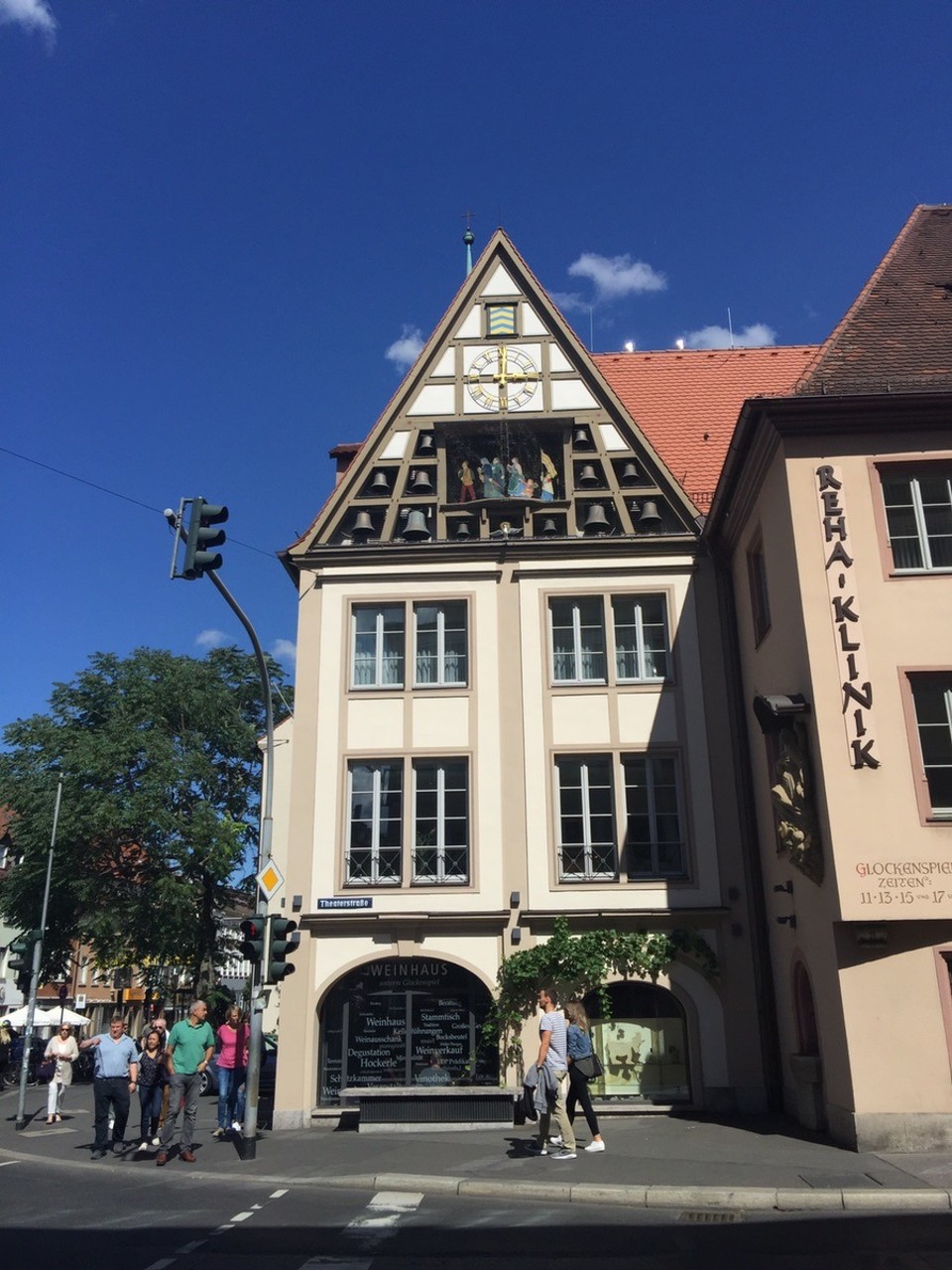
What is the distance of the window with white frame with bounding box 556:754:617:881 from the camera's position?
18766mm

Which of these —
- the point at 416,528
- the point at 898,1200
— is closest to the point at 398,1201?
the point at 898,1200

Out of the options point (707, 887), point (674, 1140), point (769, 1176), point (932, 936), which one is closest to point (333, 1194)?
point (769, 1176)

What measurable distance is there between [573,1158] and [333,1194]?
2859mm

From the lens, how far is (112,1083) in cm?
1434

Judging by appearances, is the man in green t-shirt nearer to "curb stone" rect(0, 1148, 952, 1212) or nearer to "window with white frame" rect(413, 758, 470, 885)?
"curb stone" rect(0, 1148, 952, 1212)

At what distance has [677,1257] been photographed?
7.87 metres

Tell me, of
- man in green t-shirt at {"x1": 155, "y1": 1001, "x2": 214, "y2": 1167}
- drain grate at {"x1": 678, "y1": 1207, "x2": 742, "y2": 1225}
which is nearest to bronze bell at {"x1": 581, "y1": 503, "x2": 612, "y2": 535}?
man in green t-shirt at {"x1": 155, "y1": 1001, "x2": 214, "y2": 1167}

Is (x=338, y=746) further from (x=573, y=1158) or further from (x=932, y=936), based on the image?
(x=932, y=936)

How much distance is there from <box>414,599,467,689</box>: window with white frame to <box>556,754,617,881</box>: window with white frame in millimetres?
2566

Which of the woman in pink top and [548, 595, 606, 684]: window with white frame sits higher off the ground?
[548, 595, 606, 684]: window with white frame

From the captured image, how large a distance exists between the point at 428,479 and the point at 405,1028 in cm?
994

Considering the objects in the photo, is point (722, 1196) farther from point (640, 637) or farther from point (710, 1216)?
point (640, 637)

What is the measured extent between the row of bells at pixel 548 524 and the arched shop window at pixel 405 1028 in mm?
7718

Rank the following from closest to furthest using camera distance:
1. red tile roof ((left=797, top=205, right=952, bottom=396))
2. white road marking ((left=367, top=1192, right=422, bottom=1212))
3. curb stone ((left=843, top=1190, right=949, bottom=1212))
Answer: curb stone ((left=843, top=1190, right=949, bottom=1212))
white road marking ((left=367, top=1192, right=422, bottom=1212))
red tile roof ((left=797, top=205, right=952, bottom=396))
